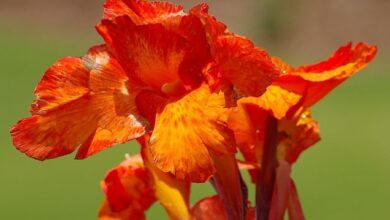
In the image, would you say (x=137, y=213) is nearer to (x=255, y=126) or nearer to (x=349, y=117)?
(x=255, y=126)

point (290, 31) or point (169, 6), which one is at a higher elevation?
point (290, 31)

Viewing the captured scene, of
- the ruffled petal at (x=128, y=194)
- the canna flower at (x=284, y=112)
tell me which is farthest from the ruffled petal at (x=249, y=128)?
the ruffled petal at (x=128, y=194)

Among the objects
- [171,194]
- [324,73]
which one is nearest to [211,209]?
[171,194]

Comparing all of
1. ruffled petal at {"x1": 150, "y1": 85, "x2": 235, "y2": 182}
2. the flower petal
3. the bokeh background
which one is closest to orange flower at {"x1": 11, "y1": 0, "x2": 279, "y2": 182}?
ruffled petal at {"x1": 150, "y1": 85, "x2": 235, "y2": 182}

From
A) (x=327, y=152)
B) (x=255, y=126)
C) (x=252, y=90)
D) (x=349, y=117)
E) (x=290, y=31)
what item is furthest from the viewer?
(x=290, y=31)

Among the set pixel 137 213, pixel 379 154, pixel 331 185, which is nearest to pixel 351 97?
pixel 379 154

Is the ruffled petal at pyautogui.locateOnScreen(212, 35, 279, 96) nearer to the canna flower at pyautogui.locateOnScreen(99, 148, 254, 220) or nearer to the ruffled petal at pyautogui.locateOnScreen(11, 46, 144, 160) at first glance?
the ruffled petal at pyautogui.locateOnScreen(11, 46, 144, 160)

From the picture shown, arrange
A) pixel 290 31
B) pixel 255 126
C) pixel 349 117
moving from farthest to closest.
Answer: pixel 290 31
pixel 349 117
pixel 255 126

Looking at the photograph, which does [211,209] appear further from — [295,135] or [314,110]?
[314,110]
